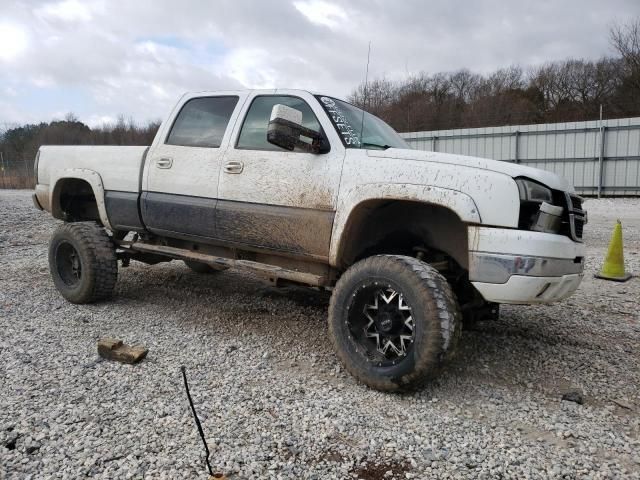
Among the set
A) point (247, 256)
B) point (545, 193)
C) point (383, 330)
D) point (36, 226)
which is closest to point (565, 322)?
point (545, 193)

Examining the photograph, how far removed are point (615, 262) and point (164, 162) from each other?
5511 millimetres

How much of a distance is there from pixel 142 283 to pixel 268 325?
2.22 meters

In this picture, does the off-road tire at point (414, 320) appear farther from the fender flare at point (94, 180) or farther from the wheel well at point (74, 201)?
the wheel well at point (74, 201)

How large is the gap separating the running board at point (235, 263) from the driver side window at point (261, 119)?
92 cm

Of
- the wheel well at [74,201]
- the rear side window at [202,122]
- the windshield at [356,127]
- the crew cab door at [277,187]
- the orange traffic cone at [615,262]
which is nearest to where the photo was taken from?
the crew cab door at [277,187]

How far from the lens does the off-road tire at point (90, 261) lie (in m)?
4.75

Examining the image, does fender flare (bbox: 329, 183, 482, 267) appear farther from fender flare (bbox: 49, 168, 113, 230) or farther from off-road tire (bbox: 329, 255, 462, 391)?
fender flare (bbox: 49, 168, 113, 230)

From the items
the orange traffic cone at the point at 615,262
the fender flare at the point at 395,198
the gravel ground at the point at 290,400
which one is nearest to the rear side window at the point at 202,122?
the fender flare at the point at 395,198

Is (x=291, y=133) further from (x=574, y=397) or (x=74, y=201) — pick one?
(x=74, y=201)

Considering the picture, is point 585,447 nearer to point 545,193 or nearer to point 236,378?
point 545,193

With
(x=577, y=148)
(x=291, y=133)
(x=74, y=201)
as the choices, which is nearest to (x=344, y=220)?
(x=291, y=133)

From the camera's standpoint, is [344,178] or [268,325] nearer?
[344,178]

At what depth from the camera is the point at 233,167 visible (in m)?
3.98

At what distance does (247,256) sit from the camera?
Result: 4238mm
